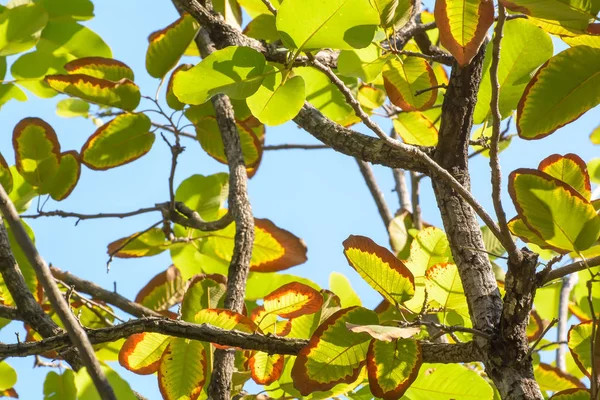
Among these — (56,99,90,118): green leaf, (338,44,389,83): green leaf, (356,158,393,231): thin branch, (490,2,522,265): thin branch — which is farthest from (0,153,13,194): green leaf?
(356,158,393,231): thin branch

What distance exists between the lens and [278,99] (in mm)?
964

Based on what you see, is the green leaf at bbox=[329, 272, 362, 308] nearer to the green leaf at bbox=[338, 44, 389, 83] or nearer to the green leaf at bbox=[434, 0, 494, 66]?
the green leaf at bbox=[338, 44, 389, 83]

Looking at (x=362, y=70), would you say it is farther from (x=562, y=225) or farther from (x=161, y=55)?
(x=161, y=55)

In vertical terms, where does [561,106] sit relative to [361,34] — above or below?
below

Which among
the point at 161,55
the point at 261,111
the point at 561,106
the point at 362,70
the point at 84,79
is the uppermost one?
the point at 161,55

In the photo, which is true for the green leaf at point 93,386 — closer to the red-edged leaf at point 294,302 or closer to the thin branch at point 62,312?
the thin branch at point 62,312

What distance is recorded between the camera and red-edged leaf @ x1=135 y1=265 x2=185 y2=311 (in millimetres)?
1688

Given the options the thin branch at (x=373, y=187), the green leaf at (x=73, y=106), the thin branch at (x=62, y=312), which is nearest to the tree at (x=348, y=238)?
the thin branch at (x=62, y=312)

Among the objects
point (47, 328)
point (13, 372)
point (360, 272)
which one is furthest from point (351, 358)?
point (13, 372)

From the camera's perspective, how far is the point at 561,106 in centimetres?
88

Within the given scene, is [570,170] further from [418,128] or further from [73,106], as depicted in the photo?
[73,106]

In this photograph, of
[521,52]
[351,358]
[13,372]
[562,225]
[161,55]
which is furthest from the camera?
[161,55]

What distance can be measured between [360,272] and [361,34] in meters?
0.34

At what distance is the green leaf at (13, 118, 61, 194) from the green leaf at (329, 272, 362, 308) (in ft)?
2.34
